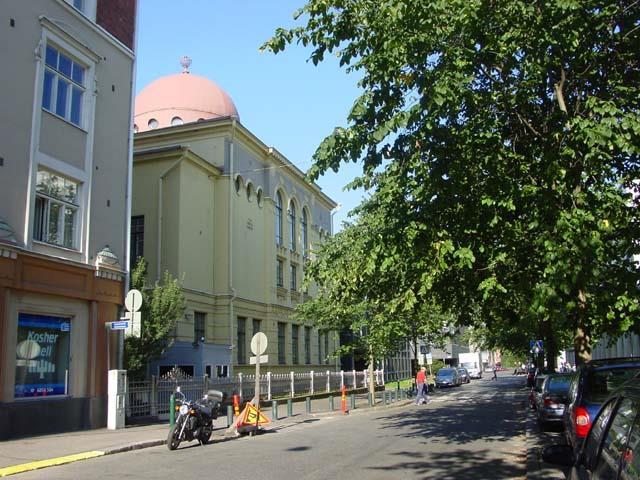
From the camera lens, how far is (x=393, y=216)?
35.0ft

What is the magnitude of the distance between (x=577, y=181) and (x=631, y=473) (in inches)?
294

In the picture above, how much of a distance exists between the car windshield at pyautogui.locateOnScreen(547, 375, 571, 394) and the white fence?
11876 mm

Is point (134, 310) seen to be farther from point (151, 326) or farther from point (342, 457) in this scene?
point (342, 457)

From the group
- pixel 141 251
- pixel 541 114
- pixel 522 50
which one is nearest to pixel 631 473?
pixel 522 50

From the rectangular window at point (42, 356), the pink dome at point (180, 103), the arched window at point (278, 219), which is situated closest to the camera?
the rectangular window at point (42, 356)

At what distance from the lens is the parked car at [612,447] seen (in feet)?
10.3

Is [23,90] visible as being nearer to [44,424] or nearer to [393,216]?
[44,424]

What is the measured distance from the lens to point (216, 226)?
1300 inches

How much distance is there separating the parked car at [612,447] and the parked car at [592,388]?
13.6ft

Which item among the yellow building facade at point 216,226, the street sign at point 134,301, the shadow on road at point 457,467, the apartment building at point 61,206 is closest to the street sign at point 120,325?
the street sign at point 134,301

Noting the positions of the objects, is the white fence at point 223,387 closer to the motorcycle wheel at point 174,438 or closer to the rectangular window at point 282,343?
the rectangular window at point 282,343

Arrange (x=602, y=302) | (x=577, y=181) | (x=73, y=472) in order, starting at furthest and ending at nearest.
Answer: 1. (x=73, y=472)
2. (x=577, y=181)
3. (x=602, y=302)

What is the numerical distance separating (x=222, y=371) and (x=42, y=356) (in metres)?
11.6

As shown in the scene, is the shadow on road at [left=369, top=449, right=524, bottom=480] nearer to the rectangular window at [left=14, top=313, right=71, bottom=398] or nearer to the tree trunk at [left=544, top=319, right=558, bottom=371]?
the rectangular window at [left=14, top=313, right=71, bottom=398]
